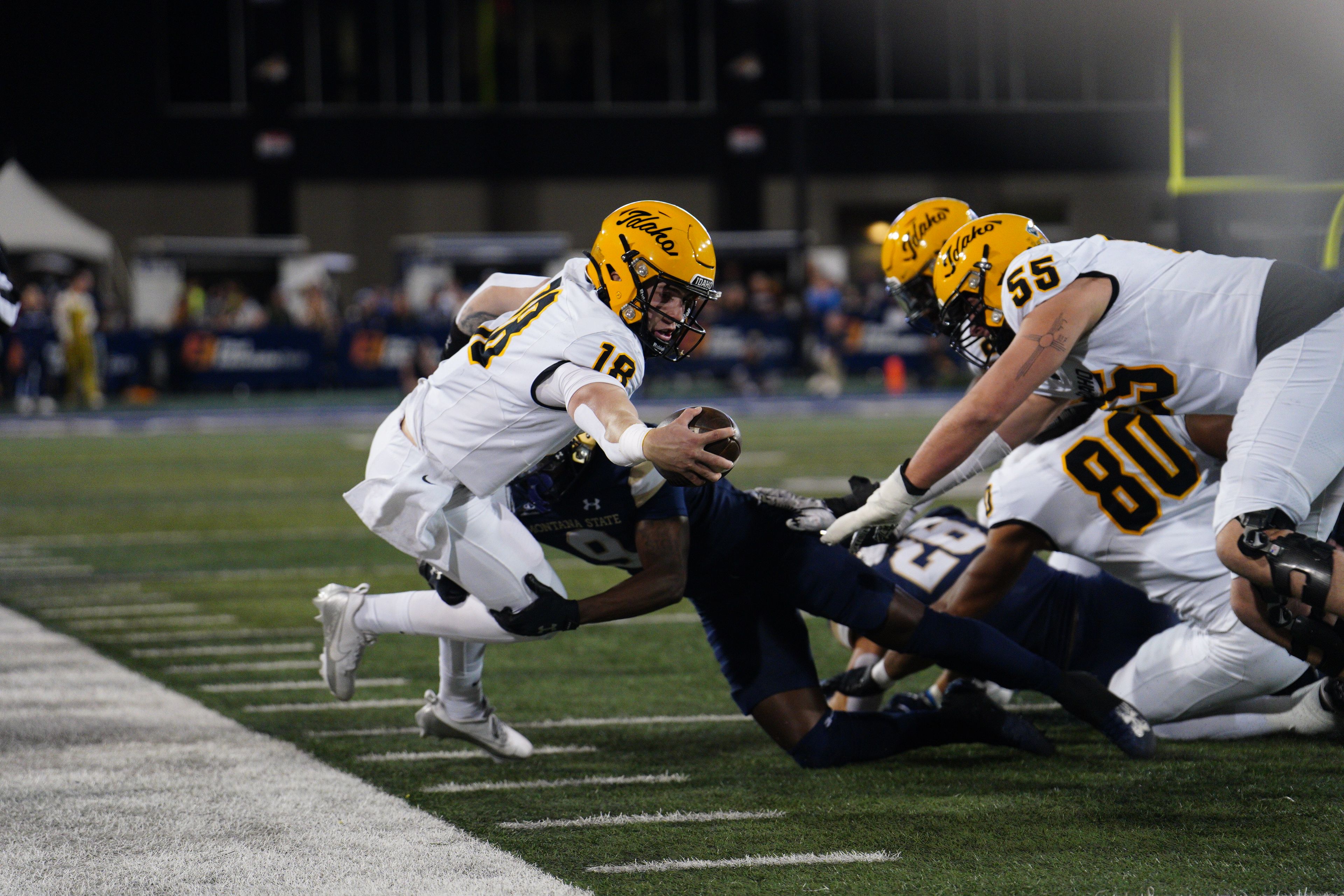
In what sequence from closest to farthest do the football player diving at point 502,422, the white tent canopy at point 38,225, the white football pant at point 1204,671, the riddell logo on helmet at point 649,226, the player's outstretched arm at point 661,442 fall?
the player's outstretched arm at point 661,442
the football player diving at point 502,422
the riddell logo on helmet at point 649,226
the white football pant at point 1204,671
the white tent canopy at point 38,225

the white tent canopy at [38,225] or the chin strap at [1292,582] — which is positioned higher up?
Answer: the white tent canopy at [38,225]

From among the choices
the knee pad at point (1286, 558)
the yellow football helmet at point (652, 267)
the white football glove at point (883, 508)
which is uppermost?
the yellow football helmet at point (652, 267)

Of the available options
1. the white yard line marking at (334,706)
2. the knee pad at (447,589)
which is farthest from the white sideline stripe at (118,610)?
the knee pad at (447,589)

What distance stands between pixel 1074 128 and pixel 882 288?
10.1m

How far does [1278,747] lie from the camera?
4.26 metres

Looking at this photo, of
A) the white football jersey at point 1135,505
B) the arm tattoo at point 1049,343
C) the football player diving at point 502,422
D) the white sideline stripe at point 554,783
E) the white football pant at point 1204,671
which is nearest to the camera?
the arm tattoo at point 1049,343

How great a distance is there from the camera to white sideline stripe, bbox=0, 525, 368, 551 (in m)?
9.02

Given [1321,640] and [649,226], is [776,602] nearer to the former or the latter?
[649,226]

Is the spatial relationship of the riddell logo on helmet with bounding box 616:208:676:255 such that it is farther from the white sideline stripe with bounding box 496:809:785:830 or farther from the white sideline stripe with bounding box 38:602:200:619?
the white sideline stripe with bounding box 38:602:200:619

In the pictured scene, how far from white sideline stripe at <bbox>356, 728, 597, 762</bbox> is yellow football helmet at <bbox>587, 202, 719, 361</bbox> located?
44.3 inches

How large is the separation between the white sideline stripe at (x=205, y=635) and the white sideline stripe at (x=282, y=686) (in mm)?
862

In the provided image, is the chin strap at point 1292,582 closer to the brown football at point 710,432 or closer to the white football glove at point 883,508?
the white football glove at point 883,508

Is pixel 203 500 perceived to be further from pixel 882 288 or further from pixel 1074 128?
pixel 1074 128

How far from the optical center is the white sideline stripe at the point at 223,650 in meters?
5.85
